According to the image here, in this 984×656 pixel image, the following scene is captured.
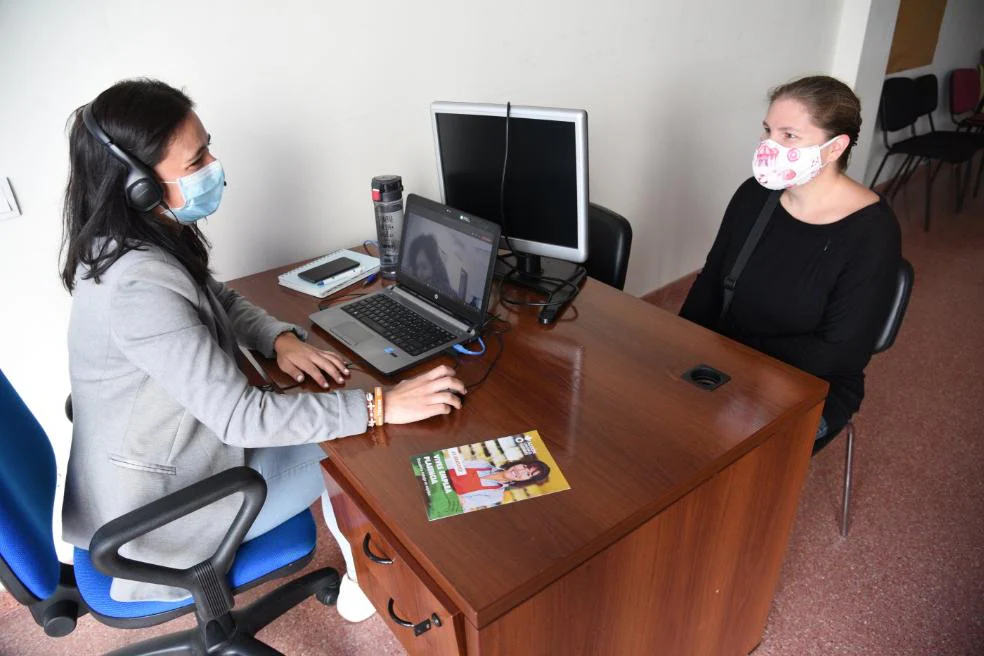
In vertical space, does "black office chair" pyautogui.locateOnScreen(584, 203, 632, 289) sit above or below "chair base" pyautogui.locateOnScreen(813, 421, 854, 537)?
above

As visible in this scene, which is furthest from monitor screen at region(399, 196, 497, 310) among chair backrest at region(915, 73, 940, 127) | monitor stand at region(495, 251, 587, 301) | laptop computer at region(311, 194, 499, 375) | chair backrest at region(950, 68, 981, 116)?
chair backrest at region(950, 68, 981, 116)

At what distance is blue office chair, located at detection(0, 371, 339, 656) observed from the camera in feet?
3.20

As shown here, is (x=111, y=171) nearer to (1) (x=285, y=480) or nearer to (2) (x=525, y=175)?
Result: (1) (x=285, y=480)

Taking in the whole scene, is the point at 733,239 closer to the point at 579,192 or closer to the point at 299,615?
the point at 579,192

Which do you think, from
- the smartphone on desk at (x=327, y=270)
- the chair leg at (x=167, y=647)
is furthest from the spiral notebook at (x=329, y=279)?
the chair leg at (x=167, y=647)

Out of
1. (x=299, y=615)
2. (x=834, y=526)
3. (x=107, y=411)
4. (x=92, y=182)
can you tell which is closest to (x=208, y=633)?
(x=299, y=615)

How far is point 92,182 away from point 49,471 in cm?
59

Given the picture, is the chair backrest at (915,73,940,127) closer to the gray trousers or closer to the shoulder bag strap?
the shoulder bag strap

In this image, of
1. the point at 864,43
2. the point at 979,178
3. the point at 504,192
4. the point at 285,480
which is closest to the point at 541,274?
the point at 504,192

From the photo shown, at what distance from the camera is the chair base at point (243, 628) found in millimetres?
1301

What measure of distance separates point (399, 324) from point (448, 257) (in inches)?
7.4

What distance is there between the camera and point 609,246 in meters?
1.72

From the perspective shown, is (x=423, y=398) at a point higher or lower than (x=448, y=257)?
lower

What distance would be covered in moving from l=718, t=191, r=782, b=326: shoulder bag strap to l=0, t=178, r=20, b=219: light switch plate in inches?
68.3
